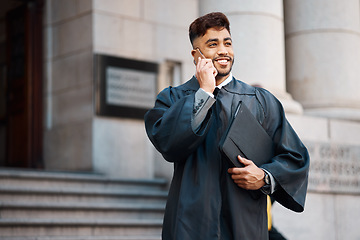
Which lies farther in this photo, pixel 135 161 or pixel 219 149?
pixel 135 161

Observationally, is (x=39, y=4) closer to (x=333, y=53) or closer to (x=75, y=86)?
(x=75, y=86)

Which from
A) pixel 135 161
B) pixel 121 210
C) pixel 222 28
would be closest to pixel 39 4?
pixel 135 161

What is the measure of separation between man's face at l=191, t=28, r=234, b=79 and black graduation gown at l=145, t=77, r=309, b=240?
0.42 feet

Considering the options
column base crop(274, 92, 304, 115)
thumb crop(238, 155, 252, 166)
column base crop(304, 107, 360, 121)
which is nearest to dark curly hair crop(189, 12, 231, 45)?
thumb crop(238, 155, 252, 166)

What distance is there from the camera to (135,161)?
11.0 metres

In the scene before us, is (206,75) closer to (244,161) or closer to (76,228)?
(244,161)

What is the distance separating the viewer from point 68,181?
950 centimetres

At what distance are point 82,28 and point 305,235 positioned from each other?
458 centimetres

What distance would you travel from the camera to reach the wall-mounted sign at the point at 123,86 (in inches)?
421

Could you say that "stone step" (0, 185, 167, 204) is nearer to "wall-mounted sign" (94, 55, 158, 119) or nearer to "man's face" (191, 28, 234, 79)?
"wall-mounted sign" (94, 55, 158, 119)

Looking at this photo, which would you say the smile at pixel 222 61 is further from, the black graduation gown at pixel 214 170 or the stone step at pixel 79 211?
the stone step at pixel 79 211

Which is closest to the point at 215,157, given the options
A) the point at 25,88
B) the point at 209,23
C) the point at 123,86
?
the point at 209,23

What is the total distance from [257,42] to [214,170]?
5.77m

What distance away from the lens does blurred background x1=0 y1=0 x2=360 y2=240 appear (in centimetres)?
923
